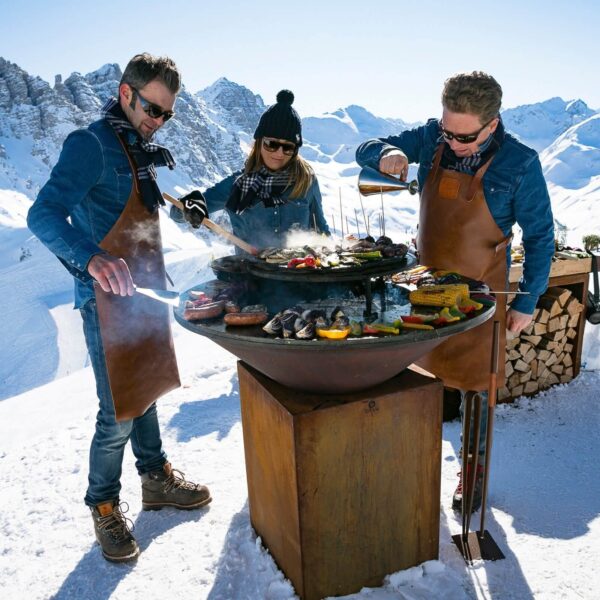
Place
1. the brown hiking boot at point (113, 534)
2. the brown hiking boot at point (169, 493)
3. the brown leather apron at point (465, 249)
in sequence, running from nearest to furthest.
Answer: the brown hiking boot at point (113, 534) < the brown leather apron at point (465, 249) < the brown hiking boot at point (169, 493)

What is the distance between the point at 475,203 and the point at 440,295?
0.78m

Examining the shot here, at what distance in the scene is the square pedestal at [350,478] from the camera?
6.65ft

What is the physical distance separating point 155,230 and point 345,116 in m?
192

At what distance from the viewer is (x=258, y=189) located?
10.6 ft

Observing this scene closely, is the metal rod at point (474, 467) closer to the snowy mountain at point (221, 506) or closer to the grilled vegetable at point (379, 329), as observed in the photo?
the snowy mountain at point (221, 506)

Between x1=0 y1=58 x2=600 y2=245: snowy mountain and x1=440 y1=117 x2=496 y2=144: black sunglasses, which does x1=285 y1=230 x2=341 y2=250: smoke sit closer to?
x1=440 y1=117 x2=496 y2=144: black sunglasses

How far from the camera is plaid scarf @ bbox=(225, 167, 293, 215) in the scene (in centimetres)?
323

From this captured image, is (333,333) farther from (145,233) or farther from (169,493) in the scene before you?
(169,493)

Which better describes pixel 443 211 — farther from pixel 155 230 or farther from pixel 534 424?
pixel 534 424

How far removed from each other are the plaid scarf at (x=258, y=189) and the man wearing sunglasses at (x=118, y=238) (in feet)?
2.08

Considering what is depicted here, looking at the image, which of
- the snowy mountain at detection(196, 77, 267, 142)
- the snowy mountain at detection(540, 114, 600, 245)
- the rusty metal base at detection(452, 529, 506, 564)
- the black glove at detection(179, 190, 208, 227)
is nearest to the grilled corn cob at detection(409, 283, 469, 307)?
the black glove at detection(179, 190, 208, 227)

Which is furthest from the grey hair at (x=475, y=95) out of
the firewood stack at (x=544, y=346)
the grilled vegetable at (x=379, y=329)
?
the firewood stack at (x=544, y=346)

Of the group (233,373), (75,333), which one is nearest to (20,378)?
(75,333)

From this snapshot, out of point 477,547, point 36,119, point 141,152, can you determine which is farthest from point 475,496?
point 36,119
